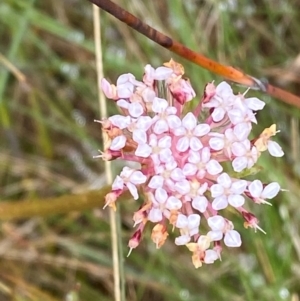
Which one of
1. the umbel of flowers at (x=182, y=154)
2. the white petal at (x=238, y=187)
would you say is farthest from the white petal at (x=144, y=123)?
the white petal at (x=238, y=187)

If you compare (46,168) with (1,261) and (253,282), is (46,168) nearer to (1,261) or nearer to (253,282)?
(1,261)

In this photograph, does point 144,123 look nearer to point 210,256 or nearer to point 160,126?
point 160,126

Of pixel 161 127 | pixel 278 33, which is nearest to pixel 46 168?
pixel 278 33

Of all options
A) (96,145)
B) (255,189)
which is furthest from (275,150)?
(96,145)

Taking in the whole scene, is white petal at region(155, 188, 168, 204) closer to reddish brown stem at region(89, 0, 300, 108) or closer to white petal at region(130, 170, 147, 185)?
white petal at region(130, 170, 147, 185)

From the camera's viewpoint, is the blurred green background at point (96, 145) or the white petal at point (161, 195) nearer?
the white petal at point (161, 195)

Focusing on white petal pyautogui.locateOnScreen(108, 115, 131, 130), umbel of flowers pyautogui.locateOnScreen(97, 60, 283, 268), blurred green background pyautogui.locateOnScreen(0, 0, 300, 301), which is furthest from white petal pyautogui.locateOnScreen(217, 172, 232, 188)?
blurred green background pyautogui.locateOnScreen(0, 0, 300, 301)

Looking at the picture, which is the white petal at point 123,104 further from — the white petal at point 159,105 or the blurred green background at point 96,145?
the blurred green background at point 96,145
